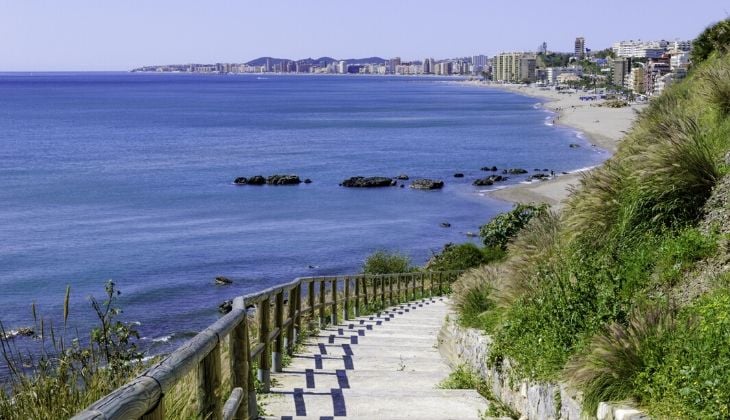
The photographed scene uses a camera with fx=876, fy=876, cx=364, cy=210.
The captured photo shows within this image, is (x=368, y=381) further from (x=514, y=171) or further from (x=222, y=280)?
(x=514, y=171)

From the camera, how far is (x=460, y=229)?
47281 millimetres

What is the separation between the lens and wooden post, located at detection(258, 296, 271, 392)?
7934mm

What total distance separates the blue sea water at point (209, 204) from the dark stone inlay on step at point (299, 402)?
5.98 meters

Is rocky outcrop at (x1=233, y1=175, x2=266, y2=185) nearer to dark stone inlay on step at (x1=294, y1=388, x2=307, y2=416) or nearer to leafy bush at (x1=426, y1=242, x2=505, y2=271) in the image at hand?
leafy bush at (x1=426, y1=242, x2=505, y2=271)

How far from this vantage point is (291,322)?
1041cm

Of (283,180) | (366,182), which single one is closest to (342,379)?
(366,182)

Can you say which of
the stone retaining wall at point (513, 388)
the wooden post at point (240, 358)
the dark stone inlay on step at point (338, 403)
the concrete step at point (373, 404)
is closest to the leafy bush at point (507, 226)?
the stone retaining wall at point (513, 388)

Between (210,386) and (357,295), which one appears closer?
(210,386)

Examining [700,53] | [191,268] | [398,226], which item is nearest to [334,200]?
[398,226]

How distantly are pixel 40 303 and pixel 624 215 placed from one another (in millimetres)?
25881

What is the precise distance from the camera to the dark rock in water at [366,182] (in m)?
64.6

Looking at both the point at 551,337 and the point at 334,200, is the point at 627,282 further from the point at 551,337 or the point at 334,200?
the point at 334,200

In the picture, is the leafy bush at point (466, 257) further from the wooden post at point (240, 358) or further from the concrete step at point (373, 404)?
the wooden post at point (240, 358)

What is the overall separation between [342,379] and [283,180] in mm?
58441
